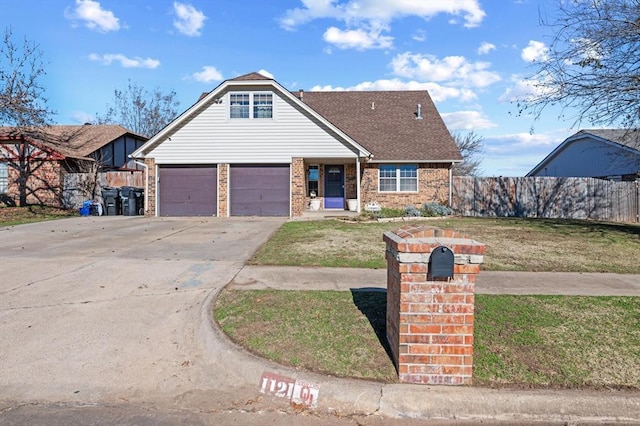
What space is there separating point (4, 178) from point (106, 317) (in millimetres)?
23031

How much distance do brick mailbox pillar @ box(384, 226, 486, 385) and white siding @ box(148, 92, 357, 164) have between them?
15.1m

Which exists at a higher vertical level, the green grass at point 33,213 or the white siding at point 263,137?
the white siding at point 263,137

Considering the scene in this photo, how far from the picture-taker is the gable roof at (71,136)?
71.7ft

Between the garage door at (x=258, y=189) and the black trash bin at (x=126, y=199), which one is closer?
the garage door at (x=258, y=189)

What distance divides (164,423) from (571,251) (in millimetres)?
9717

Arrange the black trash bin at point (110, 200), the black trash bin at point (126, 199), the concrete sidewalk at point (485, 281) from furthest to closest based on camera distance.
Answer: the black trash bin at point (110, 200)
the black trash bin at point (126, 199)
the concrete sidewalk at point (485, 281)

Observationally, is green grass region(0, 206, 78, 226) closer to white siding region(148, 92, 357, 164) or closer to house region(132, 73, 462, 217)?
house region(132, 73, 462, 217)

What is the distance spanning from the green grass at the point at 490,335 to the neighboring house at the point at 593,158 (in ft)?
60.3

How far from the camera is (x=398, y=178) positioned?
20062 millimetres

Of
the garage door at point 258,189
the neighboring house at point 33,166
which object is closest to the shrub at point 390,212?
the garage door at point 258,189

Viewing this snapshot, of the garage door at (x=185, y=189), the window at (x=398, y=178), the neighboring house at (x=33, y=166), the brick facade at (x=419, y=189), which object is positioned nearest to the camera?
the garage door at (x=185, y=189)

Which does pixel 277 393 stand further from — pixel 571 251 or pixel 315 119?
pixel 315 119

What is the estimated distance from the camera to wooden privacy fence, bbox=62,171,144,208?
21984 millimetres

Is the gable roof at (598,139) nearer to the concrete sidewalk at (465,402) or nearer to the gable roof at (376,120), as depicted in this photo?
the gable roof at (376,120)
